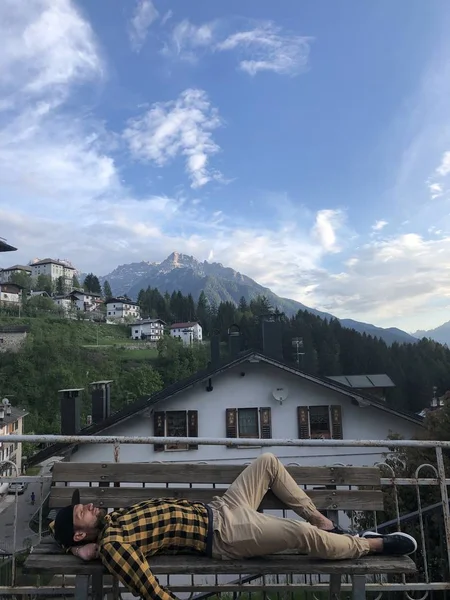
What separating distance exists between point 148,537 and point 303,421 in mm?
15661

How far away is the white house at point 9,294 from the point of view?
137375 mm

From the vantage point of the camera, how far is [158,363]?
9900cm

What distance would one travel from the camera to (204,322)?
6511 inches

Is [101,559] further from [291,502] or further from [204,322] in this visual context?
[204,322]

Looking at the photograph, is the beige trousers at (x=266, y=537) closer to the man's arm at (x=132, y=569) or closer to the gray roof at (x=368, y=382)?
the man's arm at (x=132, y=569)

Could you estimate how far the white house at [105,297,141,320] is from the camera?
551 feet

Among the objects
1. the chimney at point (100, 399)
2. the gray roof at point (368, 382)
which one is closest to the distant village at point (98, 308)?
the gray roof at point (368, 382)

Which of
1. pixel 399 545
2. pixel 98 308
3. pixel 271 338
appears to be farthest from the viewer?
pixel 98 308

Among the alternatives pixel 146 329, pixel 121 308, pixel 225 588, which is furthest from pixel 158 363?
pixel 225 588

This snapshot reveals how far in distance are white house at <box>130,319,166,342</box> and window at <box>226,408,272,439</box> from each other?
118 m

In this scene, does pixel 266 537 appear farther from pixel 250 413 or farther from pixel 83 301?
pixel 83 301

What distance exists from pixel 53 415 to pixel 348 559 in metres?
84.5

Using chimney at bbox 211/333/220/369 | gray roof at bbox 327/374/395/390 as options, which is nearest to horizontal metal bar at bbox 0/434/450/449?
chimney at bbox 211/333/220/369

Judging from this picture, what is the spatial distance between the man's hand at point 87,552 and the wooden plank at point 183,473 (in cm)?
70
